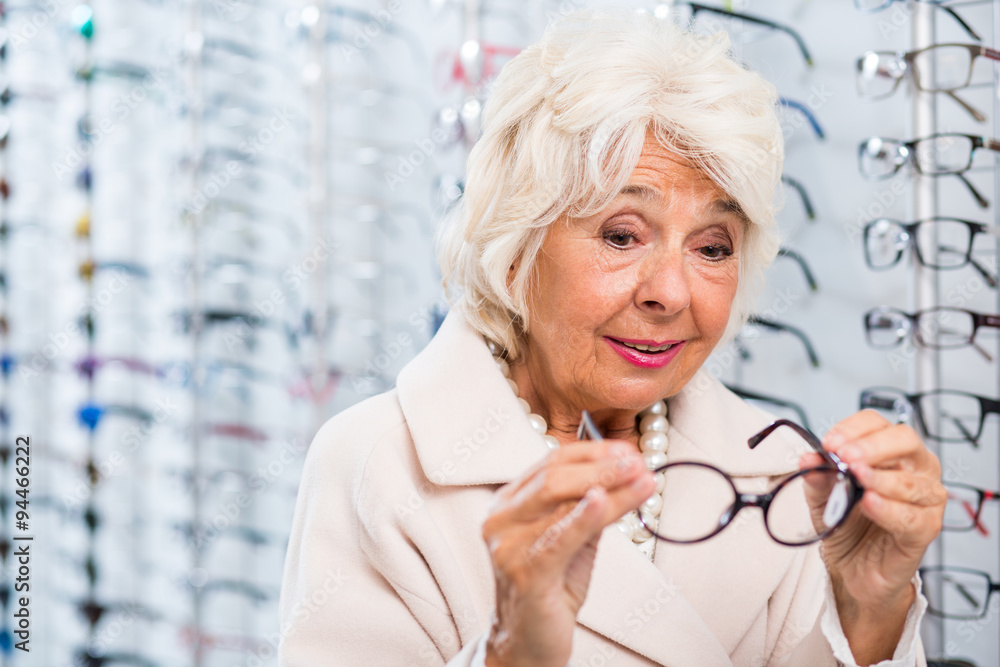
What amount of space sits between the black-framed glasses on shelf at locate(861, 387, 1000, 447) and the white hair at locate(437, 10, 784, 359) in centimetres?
69

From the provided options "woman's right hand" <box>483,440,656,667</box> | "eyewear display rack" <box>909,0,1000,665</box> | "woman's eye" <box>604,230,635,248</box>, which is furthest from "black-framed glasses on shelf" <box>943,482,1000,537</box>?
"woman's right hand" <box>483,440,656,667</box>

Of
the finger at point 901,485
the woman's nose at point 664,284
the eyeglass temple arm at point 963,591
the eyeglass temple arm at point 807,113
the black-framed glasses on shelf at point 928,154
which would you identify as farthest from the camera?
the eyeglass temple arm at point 807,113

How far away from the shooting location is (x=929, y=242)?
176 cm

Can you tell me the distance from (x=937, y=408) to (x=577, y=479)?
1318 millimetres

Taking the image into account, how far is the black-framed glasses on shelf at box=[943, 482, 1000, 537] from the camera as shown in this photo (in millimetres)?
1696

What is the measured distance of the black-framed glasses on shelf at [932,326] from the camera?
174 cm

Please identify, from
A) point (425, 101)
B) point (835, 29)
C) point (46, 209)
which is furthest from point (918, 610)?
point (46, 209)

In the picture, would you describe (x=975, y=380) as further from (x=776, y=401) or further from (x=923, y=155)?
(x=923, y=155)

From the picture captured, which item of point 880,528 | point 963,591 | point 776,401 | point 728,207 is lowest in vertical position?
point 963,591

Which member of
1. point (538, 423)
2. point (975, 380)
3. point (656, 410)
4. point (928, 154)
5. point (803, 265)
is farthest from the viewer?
point (803, 265)

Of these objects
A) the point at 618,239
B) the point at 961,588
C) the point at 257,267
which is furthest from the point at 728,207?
the point at 257,267

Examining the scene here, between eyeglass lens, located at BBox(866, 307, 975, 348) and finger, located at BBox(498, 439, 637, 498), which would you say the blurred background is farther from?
finger, located at BBox(498, 439, 637, 498)

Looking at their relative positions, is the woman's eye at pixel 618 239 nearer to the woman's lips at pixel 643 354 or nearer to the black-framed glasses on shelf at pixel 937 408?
the woman's lips at pixel 643 354

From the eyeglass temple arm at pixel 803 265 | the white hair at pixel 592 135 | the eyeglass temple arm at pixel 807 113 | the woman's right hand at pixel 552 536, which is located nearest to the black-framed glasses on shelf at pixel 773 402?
the eyeglass temple arm at pixel 803 265
